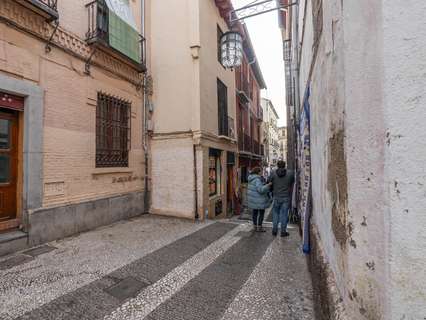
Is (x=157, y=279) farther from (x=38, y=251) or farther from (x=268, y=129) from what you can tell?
(x=268, y=129)

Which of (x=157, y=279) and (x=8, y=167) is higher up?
(x=8, y=167)

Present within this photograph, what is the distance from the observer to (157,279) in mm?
3656

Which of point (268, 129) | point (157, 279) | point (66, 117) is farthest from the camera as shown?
point (268, 129)

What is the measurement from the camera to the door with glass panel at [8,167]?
486 centimetres

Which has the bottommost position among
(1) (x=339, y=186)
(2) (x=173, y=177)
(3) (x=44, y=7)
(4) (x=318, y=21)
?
(2) (x=173, y=177)

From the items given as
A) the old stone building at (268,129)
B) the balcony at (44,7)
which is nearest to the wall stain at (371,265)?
the balcony at (44,7)

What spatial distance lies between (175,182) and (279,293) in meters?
5.76

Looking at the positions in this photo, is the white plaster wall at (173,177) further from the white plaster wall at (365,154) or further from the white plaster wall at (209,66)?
the white plaster wall at (365,154)

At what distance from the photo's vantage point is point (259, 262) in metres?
Answer: 4.32

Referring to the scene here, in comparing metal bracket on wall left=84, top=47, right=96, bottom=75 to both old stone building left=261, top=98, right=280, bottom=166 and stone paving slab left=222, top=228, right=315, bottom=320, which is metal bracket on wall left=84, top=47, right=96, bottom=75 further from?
old stone building left=261, top=98, right=280, bottom=166

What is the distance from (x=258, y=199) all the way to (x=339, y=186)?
4919 mm

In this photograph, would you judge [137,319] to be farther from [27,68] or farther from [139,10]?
[139,10]

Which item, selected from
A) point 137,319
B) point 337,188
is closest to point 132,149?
point 137,319

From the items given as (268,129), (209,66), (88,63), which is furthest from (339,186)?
(268,129)
